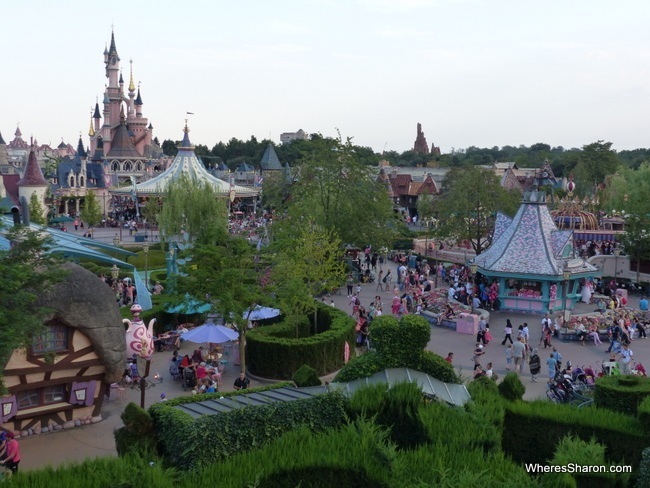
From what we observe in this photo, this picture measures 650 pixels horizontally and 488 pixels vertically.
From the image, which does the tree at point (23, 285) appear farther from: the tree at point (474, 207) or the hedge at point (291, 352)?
the tree at point (474, 207)

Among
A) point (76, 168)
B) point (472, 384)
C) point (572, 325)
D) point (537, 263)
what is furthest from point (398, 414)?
point (76, 168)

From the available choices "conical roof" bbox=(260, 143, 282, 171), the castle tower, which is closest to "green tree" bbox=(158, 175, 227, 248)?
the castle tower

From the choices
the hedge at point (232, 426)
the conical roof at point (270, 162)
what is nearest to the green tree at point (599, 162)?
the conical roof at point (270, 162)

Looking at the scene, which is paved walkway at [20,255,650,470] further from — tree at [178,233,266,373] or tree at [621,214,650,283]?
tree at [621,214,650,283]

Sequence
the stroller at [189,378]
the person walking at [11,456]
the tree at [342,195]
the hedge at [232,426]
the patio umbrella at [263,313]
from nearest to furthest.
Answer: the hedge at [232,426] < the person walking at [11,456] < the stroller at [189,378] < the patio umbrella at [263,313] < the tree at [342,195]

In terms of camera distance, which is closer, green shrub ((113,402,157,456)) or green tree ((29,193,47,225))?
green shrub ((113,402,157,456))

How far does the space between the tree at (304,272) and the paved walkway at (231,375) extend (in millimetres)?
2545

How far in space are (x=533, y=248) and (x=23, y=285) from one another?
21802 millimetres

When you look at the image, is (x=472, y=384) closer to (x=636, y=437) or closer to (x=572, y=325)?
(x=636, y=437)

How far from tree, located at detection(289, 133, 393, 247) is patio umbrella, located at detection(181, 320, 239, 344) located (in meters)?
16.0

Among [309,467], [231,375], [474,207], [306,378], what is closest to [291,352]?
[231,375]

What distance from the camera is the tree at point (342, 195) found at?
117 ft

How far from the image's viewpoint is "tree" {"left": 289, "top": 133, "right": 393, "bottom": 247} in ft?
117

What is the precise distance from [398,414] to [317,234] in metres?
17.1
